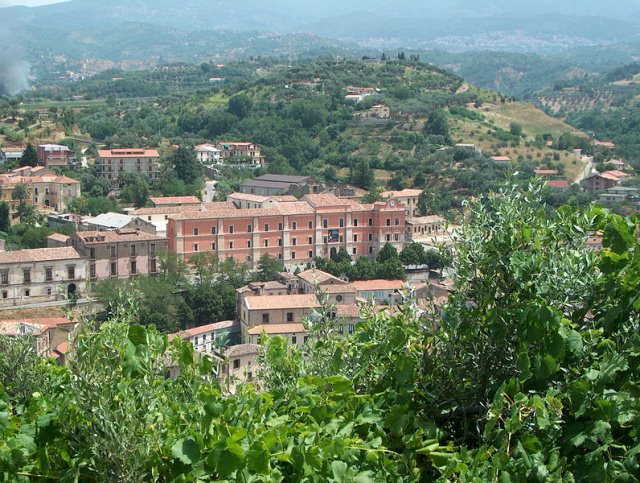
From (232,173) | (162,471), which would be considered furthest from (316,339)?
(232,173)

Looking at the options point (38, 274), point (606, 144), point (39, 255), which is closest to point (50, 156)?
point (39, 255)

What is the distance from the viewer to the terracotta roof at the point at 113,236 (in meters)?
28.6

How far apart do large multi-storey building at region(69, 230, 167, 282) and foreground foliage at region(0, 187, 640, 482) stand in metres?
25.2

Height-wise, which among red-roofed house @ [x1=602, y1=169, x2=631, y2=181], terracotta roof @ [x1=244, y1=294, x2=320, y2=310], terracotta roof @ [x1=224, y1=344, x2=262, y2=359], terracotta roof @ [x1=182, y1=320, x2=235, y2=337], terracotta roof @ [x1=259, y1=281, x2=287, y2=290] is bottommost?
red-roofed house @ [x1=602, y1=169, x2=631, y2=181]

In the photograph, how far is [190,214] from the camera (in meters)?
31.6

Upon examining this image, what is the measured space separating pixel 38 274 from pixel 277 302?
7.61 m

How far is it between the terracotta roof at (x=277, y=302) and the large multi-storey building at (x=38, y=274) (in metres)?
5.32

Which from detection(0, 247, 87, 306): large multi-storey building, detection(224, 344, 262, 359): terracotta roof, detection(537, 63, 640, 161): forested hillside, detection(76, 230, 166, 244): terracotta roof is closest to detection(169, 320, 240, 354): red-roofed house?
detection(224, 344, 262, 359): terracotta roof

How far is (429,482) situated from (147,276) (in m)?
26.4

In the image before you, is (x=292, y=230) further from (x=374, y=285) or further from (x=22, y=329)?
(x=22, y=329)

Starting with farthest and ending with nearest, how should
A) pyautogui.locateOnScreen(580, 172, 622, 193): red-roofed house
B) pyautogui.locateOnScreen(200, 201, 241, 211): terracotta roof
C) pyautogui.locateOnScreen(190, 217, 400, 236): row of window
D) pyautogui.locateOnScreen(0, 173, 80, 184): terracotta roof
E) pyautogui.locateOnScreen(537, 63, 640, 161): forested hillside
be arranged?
pyautogui.locateOnScreen(537, 63, 640, 161): forested hillside, pyautogui.locateOnScreen(580, 172, 622, 193): red-roofed house, pyautogui.locateOnScreen(0, 173, 80, 184): terracotta roof, pyautogui.locateOnScreen(200, 201, 241, 211): terracotta roof, pyautogui.locateOnScreen(190, 217, 400, 236): row of window

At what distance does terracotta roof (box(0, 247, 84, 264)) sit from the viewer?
26.9 m

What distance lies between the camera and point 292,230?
109 ft

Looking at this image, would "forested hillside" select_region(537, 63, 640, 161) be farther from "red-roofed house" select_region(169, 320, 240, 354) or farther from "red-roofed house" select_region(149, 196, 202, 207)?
"red-roofed house" select_region(169, 320, 240, 354)
